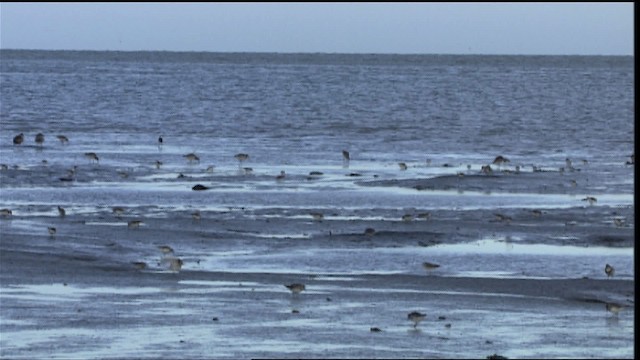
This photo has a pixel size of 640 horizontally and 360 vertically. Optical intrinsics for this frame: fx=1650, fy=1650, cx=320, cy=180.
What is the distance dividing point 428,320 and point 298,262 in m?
3.18

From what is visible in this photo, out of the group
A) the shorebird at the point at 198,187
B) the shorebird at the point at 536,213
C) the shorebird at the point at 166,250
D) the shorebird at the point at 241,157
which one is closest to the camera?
the shorebird at the point at 166,250

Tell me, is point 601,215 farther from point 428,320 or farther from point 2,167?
point 2,167

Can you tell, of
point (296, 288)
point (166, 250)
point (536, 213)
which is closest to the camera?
point (296, 288)

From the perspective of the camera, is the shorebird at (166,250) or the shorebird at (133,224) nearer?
the shorebird at (166,250)

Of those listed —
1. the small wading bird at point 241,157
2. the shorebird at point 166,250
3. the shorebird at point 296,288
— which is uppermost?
the small wading bird at point 241,157

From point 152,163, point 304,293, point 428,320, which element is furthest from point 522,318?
point 152,163

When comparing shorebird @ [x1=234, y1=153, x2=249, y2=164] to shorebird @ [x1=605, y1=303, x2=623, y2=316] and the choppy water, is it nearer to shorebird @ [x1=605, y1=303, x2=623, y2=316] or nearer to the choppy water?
the choppy water

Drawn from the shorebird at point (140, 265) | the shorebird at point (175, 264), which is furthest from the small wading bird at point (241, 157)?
the shorebird at point (175, 264)

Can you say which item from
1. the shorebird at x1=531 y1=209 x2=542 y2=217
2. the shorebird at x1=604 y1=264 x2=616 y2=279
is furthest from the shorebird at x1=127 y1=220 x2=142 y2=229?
the shorebird at x1=604 y1=264 x2=616 y2=279

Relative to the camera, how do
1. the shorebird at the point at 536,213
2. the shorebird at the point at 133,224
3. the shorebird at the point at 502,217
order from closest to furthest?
the shorebird at the point at 133,224, the shorebird at the point at 502,217, the shorebird at the point at 536,213

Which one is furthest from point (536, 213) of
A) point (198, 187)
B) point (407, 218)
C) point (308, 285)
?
point (308, 285)

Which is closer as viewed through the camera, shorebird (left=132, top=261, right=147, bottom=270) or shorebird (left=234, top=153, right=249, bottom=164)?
shorebird (left=132, top=261, right=147, bottom=270)

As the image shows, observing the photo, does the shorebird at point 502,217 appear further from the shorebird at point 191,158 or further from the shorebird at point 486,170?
the shorebird at point 191,158

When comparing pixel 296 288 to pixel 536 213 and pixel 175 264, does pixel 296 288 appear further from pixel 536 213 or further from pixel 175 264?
pixel 536 213
